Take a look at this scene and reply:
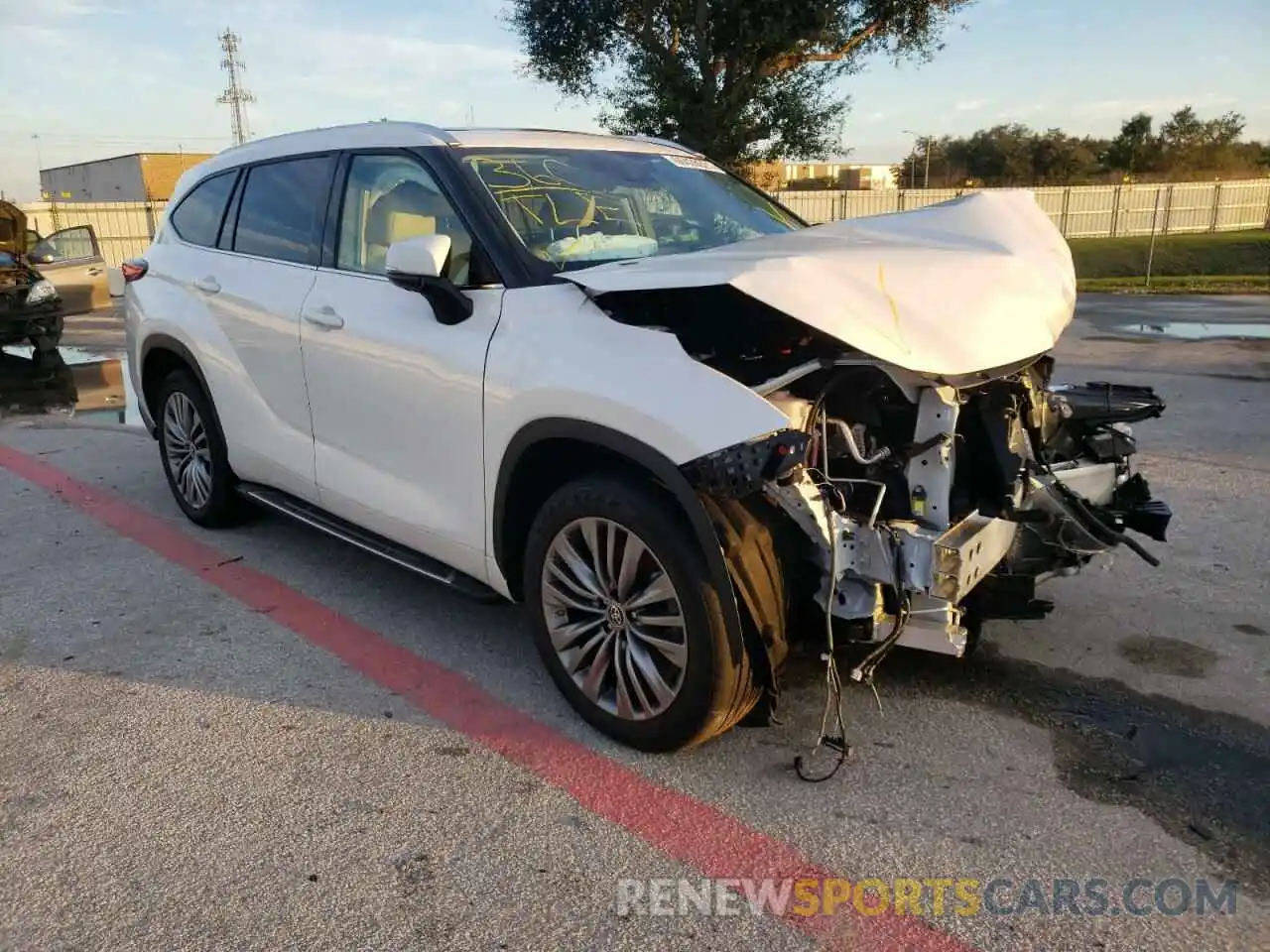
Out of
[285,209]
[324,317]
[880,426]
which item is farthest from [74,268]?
[880,426]

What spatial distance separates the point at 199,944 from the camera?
235cm

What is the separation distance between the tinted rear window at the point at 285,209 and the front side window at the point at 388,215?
22cm

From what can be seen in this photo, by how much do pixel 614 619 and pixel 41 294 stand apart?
12351 millimetres

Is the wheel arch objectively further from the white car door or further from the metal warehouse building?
the metal warehouse building

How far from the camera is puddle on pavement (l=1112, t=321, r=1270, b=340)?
12148 mm

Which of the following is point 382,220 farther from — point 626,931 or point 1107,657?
point 1107,657

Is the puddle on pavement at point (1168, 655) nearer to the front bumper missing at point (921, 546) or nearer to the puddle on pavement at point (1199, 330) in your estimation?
the front bumper missing at point (921, 546)

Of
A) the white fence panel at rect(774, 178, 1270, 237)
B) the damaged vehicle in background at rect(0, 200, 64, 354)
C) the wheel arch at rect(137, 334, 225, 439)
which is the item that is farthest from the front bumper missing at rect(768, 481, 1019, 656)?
the white fence panel at rect(774, 178, 1270, 237)

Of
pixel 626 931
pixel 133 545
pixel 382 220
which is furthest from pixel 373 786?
pixel 133 545

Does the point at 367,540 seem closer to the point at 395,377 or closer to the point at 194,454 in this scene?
the point at 395,377

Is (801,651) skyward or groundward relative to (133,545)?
skyward

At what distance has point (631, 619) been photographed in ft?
10.00

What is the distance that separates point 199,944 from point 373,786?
70 cm

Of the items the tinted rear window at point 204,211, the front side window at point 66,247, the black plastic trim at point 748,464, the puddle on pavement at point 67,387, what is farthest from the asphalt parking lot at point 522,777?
the front side window at point 66,247
